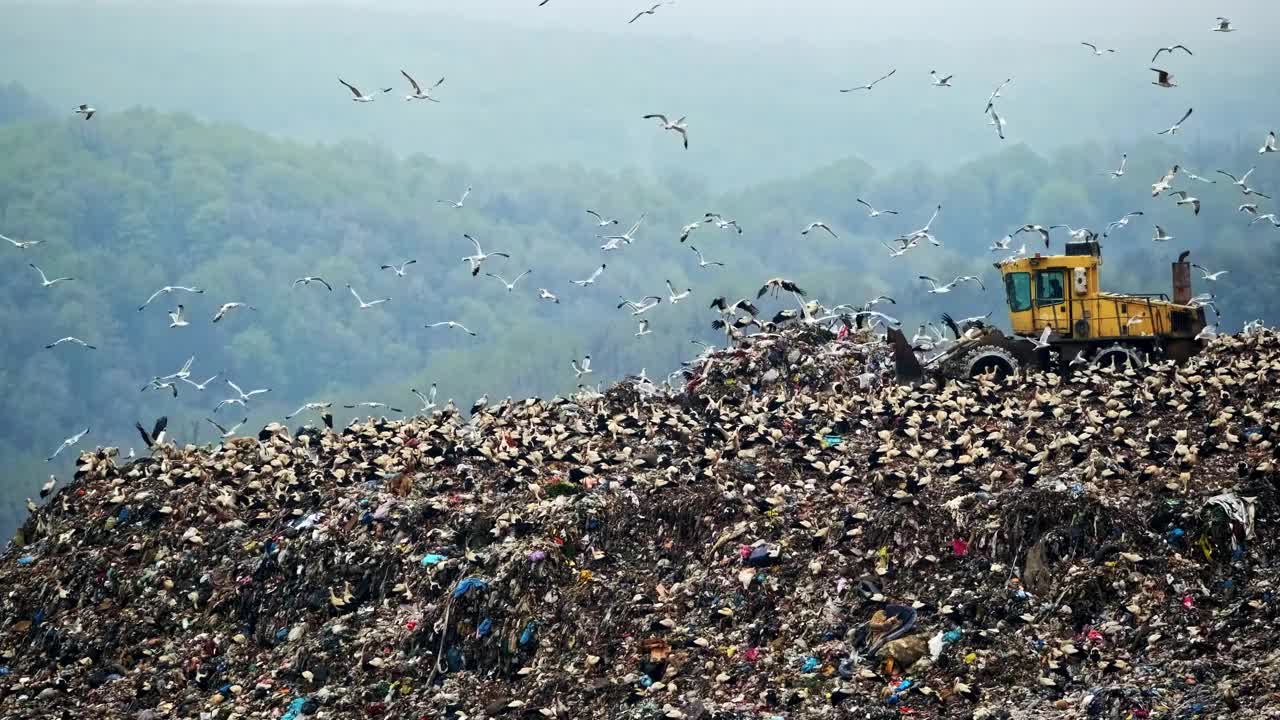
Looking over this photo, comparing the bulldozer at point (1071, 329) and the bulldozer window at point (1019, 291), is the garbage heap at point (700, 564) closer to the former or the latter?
the bulldozer at point (1071, 329)

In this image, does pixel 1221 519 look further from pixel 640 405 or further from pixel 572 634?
pixel 640 405

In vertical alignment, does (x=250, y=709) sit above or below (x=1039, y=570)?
below

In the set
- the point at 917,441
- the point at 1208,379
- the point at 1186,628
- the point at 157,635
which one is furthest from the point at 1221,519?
the point at 157,635

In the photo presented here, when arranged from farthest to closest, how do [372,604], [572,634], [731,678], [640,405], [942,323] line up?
1. [942,323]
2. [640,405]
3. [372,604]
4. [572,634]
5. [731,678]

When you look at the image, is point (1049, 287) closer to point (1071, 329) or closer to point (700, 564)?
point (1071, 329)

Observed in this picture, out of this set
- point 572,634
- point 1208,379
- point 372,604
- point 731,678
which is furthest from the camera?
point 1208,379

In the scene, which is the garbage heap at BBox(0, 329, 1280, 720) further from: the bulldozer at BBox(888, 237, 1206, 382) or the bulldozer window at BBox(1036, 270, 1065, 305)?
the bulldozer window at BBox(1036, 270, 1065, 305)

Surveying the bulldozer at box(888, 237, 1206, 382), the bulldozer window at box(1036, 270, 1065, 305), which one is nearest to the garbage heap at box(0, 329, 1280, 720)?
the bulldozer at box(888, 237, 1206, 382)

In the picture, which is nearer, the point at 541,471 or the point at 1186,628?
the point at 1186,628

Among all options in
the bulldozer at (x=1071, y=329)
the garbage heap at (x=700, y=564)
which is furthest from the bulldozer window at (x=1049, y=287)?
the garbage heap at (x=700, y=564)
